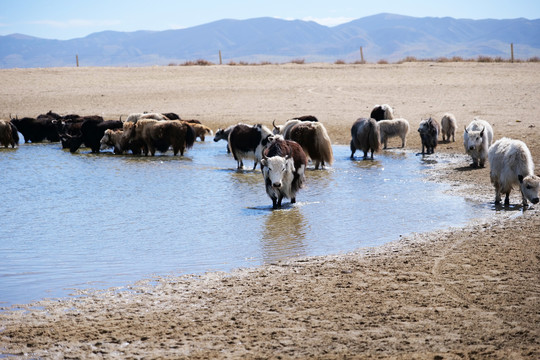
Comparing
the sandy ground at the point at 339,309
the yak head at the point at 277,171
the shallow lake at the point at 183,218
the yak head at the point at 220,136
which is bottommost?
the sandy ground at the point at 339,309

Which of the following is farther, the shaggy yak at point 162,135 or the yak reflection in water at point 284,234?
the shaggy yak at point 162,135

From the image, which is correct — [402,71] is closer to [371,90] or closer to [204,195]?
[371,90]

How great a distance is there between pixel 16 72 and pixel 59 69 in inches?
80.9

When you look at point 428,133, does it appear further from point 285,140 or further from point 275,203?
point 275,203

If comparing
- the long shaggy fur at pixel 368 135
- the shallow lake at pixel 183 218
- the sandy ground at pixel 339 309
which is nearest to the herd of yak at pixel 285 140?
the long shaggy fur at pixel 368 135

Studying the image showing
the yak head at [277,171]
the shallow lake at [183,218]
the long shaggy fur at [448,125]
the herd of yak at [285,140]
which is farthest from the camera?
the long shaggy fur at [448,125]

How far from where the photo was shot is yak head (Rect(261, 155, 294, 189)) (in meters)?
9.85

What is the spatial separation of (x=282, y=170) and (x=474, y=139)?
14.9ft

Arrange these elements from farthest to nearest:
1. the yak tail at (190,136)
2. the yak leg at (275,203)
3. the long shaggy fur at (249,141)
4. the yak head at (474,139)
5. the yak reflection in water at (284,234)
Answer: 1. the yak tail at (190,136)
2. the long shaggy fur at (249,141)
3. the yak head at (474,139)
4. the yak leg at (275,203)
5. the yak reflection in water at (284,234)

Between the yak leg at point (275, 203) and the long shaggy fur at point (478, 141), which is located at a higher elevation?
the long shaggy fur at point (478, 141)

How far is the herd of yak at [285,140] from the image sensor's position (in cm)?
956

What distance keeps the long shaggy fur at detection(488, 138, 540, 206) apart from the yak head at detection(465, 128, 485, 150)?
2778 mm

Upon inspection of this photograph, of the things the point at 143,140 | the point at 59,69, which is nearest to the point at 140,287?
the point at 143,140

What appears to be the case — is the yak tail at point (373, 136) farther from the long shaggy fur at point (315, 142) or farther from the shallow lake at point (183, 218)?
the long shaggy fur at point (315, 142)
